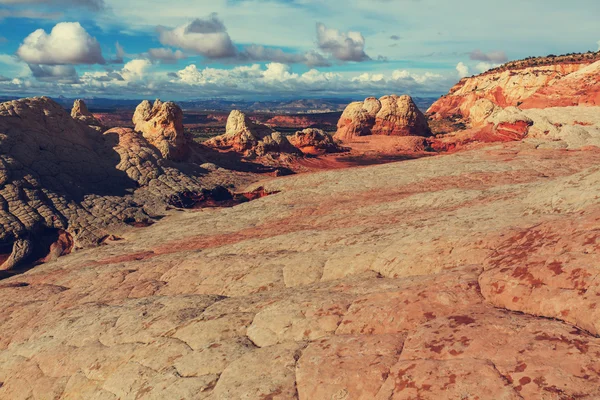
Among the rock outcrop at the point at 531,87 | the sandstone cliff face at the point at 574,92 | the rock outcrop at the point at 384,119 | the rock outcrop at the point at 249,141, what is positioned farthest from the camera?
the rock outcrop at the point at 384,119

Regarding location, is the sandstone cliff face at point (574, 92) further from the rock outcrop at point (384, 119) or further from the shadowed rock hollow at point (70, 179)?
the shadowed rock hollow at point (70, 179)

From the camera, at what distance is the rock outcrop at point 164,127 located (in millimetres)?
54784

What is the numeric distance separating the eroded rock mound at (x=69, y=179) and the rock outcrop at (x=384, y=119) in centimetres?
4518

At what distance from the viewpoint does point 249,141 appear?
2625 inches

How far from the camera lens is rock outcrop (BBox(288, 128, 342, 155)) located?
74.8 m

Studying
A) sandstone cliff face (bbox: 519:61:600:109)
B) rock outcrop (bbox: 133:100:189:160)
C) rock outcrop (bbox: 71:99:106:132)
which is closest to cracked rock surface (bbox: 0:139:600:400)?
rock outcrop (bbox: 133:100:189:160)

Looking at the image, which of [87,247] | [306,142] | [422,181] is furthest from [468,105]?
[87,247]

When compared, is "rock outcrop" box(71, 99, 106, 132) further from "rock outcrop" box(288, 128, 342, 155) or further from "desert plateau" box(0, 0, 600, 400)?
Result: "rock outcrop" box(288, 128, 342, 155)

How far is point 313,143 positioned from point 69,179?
42606 mm

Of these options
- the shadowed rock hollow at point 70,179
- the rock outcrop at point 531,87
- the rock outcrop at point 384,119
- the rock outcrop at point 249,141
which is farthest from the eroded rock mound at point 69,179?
the rock outcrop at point 531,87

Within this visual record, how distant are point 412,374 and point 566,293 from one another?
3.90m

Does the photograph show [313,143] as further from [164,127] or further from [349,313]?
[349,313]

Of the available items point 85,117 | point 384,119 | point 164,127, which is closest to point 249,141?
point 164,127

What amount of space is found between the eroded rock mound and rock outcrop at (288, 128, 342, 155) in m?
29.9
